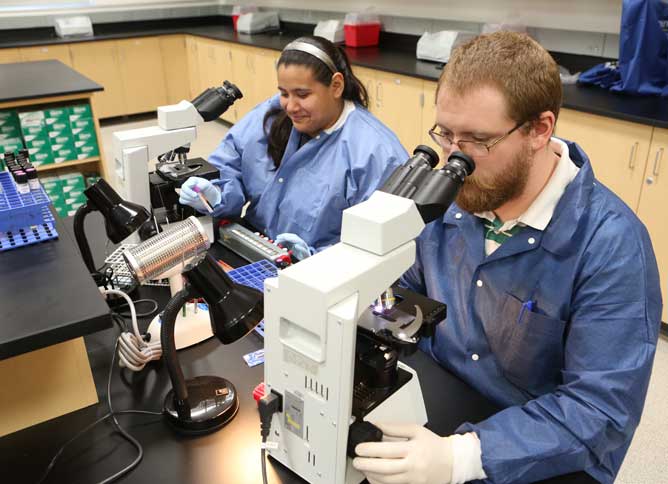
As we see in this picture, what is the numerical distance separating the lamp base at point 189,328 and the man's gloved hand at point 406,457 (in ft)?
1.75

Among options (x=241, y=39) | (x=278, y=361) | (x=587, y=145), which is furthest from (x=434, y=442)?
(x=241, y=39)

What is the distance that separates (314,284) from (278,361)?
0.18 metres

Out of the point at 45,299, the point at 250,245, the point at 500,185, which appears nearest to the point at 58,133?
the point at 250,245

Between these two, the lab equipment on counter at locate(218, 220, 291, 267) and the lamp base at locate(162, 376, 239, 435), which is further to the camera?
the lab equipment on counter at locate(218, 220, 291, 267)

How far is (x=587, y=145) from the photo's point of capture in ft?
8.54

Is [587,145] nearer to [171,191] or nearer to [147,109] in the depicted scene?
[171,191]

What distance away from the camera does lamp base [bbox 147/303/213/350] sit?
122cm

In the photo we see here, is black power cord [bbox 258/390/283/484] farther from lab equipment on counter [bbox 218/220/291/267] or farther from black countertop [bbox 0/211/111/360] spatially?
lab equipment on counter [bbox 218/220/291/267]

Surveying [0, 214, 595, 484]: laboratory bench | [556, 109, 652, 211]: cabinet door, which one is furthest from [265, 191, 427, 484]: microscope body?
[556, 109, 652, 211]: cabinet door

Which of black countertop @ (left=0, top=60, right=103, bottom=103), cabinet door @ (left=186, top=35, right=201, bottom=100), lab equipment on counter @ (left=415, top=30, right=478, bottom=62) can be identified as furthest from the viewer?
cabinet door @ (left=186, top=35, right=201, bottom=100)

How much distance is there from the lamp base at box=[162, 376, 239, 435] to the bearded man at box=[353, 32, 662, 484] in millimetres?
306

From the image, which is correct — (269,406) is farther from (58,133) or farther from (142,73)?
(142,73)

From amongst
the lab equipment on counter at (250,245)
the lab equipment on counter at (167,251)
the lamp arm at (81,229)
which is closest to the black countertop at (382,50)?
the lab equipment on counter at (250,245)

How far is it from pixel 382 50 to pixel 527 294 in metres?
3.54
